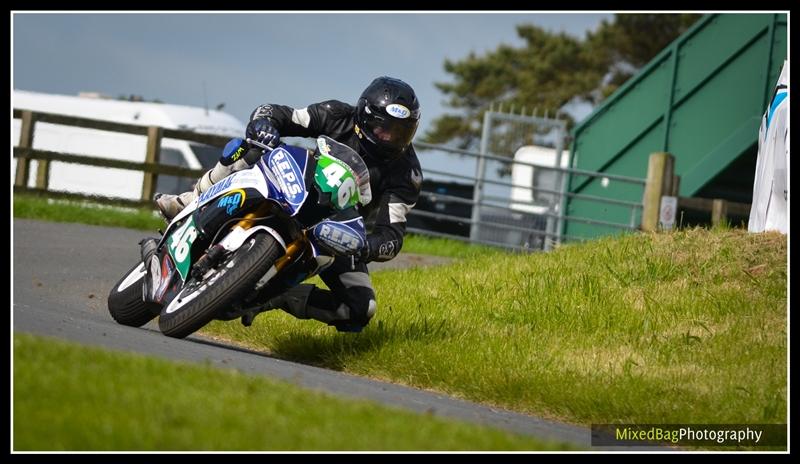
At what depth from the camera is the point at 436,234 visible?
69.6 ft

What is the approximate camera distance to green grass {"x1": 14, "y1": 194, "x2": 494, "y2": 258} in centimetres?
1898

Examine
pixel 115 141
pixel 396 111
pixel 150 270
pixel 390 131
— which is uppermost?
pixel 115 141

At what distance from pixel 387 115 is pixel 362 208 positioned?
0.69 meters

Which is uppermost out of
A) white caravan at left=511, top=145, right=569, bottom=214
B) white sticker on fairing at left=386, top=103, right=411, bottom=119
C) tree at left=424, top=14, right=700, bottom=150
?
tree at left=424, top=14, right=700, bottom=150

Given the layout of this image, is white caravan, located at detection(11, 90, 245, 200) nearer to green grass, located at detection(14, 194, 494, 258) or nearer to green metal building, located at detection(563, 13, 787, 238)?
green grass, located at detection(14, 194, 494, 258)

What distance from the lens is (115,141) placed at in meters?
24.3

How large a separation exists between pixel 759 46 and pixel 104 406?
1575 cm

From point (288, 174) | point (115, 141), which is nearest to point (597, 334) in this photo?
point (288, 174)

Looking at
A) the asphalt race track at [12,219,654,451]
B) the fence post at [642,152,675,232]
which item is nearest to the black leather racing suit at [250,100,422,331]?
the asphalt race track at [12,219,654,451]

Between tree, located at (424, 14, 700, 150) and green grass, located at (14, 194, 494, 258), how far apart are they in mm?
28536

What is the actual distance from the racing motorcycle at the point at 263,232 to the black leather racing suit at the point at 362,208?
40 centimetres

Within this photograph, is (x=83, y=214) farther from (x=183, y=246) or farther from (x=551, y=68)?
(x=551, y=68)

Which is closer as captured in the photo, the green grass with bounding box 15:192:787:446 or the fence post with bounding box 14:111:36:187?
the green grass with bounding box 15:192:787:446
